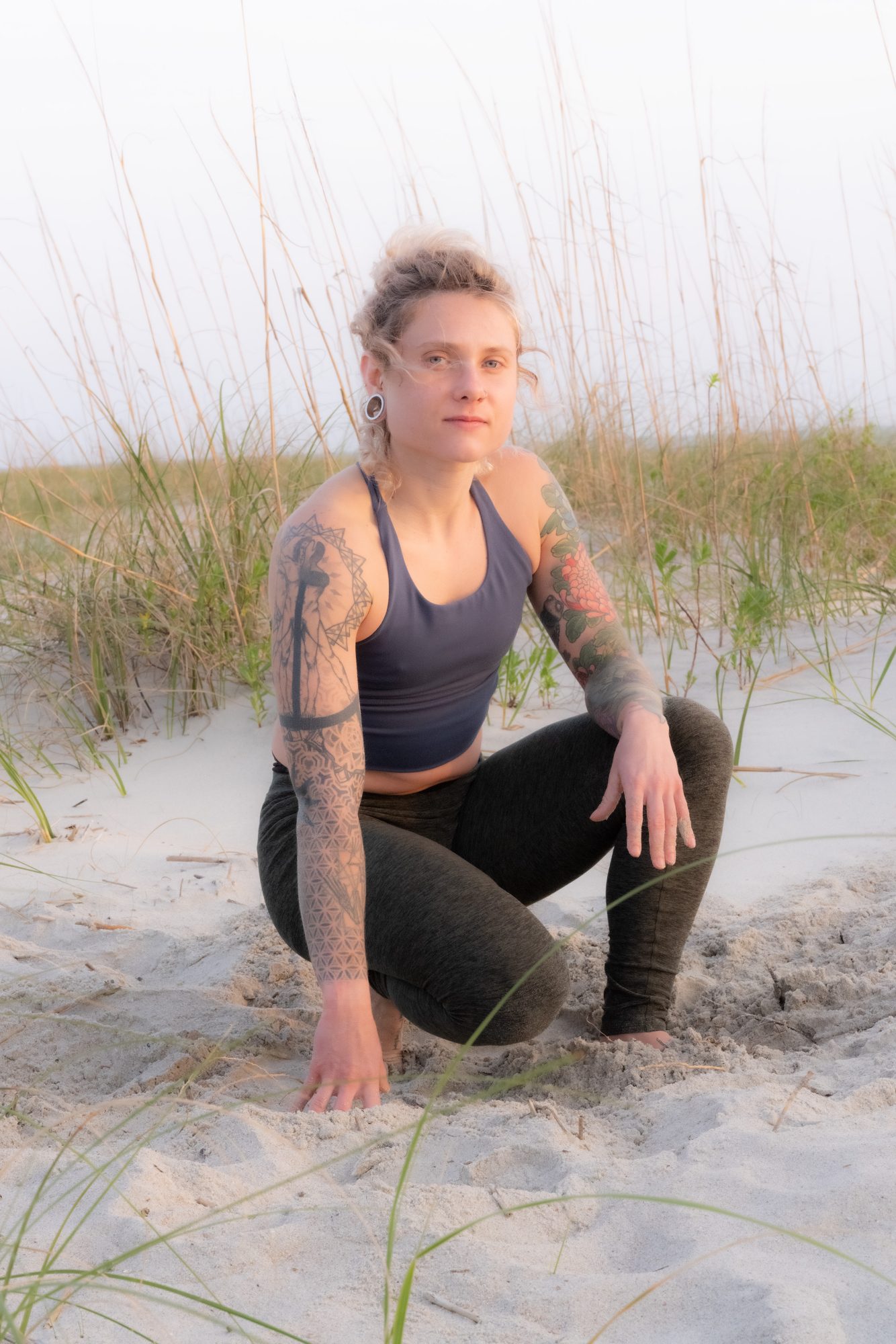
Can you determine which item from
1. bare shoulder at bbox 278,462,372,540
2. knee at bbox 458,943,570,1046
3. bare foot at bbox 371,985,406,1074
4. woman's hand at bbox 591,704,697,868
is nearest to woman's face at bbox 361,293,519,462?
bare shoulder at bbox 278,462,372,540

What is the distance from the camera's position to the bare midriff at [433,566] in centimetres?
194

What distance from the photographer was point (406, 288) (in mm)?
1965

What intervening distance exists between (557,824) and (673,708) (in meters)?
0.30

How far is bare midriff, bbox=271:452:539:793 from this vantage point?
1940mm

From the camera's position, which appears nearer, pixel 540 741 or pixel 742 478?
pixel 540 741

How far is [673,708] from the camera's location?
2.15 m

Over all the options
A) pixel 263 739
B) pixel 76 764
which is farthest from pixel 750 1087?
pixel 76 764

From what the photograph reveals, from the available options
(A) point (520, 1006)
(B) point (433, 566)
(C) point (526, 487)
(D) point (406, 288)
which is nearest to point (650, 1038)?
(A) point (520, 1006)

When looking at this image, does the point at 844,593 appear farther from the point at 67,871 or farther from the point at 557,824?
the point at 67,871

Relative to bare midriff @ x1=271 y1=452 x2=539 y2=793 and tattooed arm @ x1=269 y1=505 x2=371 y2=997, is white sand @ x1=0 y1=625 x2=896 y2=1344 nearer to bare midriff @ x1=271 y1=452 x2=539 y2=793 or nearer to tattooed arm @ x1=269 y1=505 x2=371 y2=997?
tattooed arm @ x1=269 y1=505 x2=371 y2=997

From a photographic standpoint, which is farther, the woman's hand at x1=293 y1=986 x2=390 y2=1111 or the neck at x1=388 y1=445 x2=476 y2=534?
the neck at x1=388 y1=445 x2=476 y2=534

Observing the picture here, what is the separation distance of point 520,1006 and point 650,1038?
0.31 metres

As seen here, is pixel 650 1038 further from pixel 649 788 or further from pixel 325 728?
pixel 325 728

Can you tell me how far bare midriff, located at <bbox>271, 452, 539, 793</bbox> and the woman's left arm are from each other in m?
0.06
